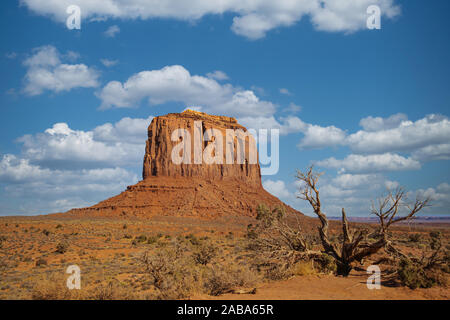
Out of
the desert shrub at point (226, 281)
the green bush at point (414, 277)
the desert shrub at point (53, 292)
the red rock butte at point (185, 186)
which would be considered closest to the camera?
the desert shrub at point (53, 292)

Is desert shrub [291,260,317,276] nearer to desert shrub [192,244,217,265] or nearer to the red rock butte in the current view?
desert shrub [192,244,217,265]

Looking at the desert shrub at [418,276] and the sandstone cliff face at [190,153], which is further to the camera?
the sandstone cliff face at [190,153]


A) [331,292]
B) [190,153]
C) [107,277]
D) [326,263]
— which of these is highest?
[190,153]

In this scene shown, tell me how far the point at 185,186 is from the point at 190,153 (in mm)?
12438

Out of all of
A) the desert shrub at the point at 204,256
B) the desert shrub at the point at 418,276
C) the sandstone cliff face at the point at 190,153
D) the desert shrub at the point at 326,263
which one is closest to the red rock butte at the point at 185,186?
the sandstone cliff face at the point at 190,153

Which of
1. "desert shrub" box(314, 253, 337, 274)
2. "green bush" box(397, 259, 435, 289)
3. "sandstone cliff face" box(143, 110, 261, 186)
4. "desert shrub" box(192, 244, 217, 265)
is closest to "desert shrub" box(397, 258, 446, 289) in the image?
"green bush" box(397, 259, 435, 289)

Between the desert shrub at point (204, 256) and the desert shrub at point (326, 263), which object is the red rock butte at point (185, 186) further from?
the desert shrub at point (326, 263)

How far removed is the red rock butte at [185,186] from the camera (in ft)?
230

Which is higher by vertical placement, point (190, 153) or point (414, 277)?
point (190, 153)

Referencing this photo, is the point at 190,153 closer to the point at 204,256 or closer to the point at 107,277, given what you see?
the point at 204,256

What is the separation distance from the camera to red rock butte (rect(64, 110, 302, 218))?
70.2 m

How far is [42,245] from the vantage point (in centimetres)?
2438

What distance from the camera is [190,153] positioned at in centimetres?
8769

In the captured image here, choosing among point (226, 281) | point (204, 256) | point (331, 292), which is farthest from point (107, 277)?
point (331, 292)
